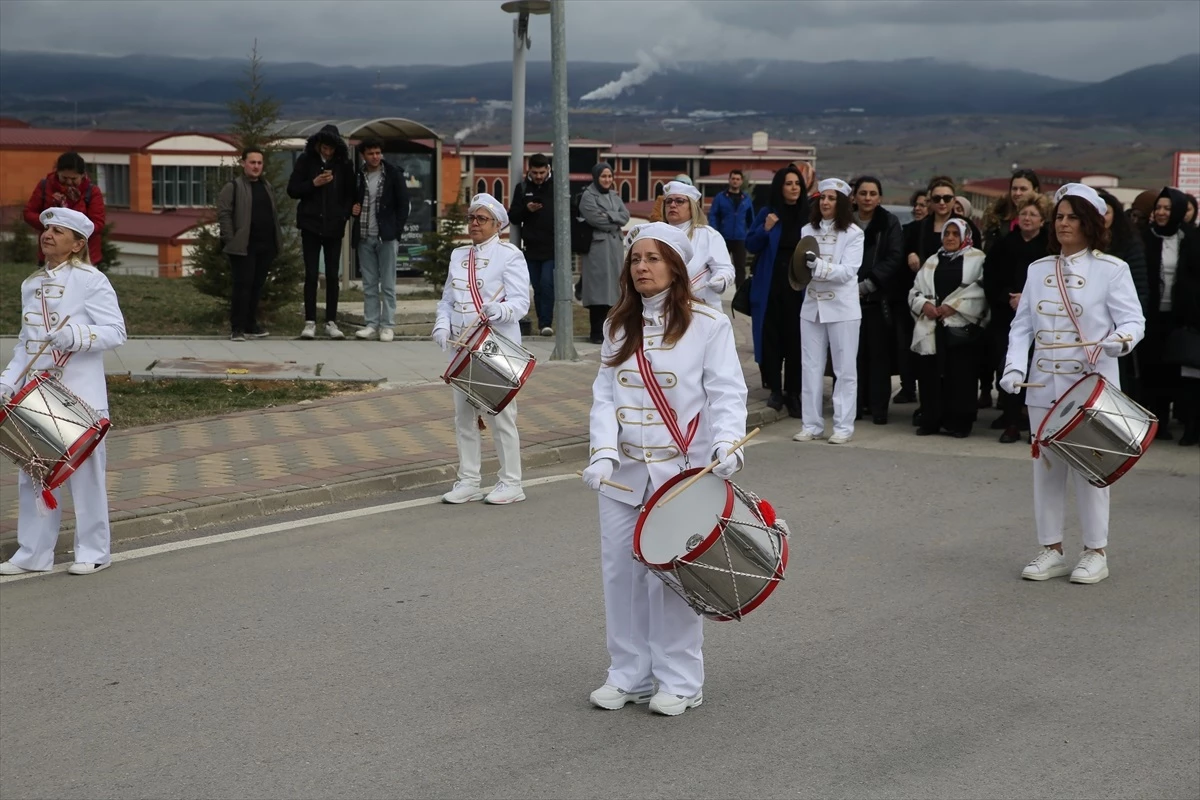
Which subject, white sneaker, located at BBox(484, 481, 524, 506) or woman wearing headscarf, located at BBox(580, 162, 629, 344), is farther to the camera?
woman wearing headscarf, located at BBox(580, 162, 629, 344)

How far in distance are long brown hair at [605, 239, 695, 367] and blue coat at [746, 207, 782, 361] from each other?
742cm

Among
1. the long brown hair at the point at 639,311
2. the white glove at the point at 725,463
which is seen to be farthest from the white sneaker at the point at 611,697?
the long brown hair at the point at 639,311

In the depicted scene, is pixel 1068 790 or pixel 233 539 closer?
pixel 1068 790

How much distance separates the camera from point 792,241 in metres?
13.1

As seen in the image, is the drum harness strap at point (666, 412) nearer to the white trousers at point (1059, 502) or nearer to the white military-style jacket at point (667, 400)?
the white military-style jacket at point (667, 400)

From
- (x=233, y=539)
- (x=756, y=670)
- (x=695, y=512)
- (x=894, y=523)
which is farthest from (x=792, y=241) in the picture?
(x=695, y=512)

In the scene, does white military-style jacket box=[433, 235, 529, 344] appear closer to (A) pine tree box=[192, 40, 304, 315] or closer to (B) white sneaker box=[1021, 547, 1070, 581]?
(B) white sneaker box=[1021, 547, 1070, 581]

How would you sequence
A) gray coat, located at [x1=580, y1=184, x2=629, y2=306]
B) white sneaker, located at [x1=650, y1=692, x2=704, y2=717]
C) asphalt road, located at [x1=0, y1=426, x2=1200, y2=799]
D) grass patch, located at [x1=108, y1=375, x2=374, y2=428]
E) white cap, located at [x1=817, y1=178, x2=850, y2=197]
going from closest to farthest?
asphalt road, located at [x1=0, y1=426, x2=1200, y2=799]
white sneaker, located at [x1=650, y1=692, x2=704, y2=717]
white cap, located at [x1=817, y1=178, x2=850, y2=197]
grass patch, located at [x1=108, y1=375, x2=374, y2=428]
gray coat, located at [x1=580, y1=184, x2=629, y2=306]

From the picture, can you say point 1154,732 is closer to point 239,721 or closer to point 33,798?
point 239,721

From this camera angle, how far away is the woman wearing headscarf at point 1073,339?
26.7 feet

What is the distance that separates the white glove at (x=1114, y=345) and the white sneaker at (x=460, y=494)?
3995mm

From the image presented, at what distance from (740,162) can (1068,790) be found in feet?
398

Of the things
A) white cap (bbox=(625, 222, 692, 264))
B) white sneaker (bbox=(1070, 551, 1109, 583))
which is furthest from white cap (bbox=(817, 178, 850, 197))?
white cap (bbox=(625, 222, 692, 264))

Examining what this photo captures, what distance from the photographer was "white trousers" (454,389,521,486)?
980 centimetres
